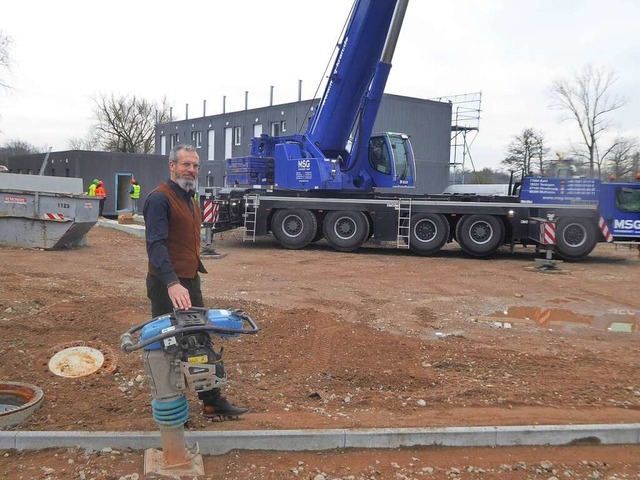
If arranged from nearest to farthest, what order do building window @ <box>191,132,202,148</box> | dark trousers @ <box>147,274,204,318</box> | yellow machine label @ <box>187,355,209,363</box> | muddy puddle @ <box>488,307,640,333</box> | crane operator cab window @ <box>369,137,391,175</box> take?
yellow machine label @ <box>187,355,209,363</box> < dark trousers @ <box>147,274,204,318</box> < muddy puddle @ <box>488,307,640,333</box> < crane operator cab window @ <box>369,137,391,175</box> < building window @ <box>191,132,202,148</box>

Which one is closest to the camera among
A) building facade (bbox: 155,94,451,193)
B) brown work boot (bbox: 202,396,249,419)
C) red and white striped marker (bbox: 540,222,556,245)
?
brown work boot (bbox: 202,396,249,419)

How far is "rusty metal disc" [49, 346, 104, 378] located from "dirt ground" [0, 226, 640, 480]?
0.42 ft

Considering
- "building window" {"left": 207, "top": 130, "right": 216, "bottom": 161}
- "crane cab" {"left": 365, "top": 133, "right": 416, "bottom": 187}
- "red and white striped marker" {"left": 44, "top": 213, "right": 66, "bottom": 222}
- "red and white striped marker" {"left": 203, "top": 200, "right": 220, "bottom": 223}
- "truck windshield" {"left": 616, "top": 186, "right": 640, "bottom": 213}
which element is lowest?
"red and white striped marker" {"left": 44, "top": 213, "right": 66, "bottom": 222}

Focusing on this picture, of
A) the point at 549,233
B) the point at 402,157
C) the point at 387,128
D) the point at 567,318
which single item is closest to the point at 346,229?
the point at 402,157

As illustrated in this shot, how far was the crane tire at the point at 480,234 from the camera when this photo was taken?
51.9 feet

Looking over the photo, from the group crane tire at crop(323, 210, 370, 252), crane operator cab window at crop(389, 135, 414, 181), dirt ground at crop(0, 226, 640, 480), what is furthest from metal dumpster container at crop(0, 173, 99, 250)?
crane operator cab window at crop(389, 135, 414, 181)

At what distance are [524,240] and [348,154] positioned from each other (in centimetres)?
575

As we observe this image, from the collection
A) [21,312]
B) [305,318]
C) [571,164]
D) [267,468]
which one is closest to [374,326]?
[305,318]

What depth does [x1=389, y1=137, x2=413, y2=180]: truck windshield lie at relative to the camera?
17359mm

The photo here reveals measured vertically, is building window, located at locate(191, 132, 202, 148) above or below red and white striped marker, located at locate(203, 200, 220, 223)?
above

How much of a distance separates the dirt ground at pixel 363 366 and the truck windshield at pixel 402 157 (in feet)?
21.8

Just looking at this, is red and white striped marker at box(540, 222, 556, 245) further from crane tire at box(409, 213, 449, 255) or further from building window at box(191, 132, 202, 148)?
building window at box(191, 132, 202, 148)

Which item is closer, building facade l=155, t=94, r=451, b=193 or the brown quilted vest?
the brown quilted vest

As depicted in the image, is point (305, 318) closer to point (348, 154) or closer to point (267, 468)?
point (267, 468)
